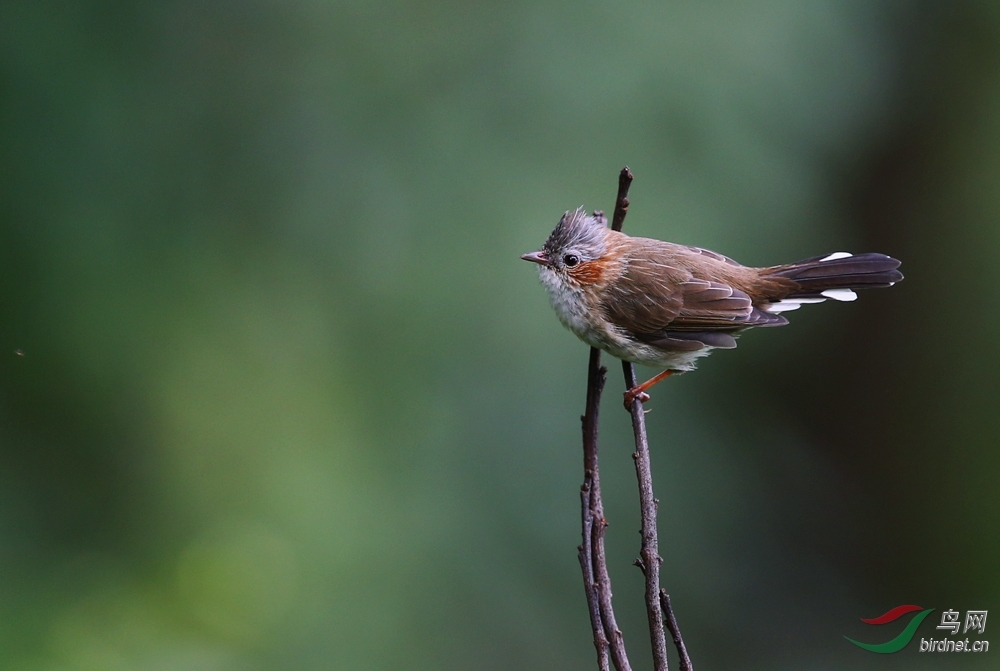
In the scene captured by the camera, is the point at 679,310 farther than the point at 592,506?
Yes

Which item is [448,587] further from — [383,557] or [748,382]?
[748,382]

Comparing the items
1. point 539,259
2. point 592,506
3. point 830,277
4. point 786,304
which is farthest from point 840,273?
point 592,506

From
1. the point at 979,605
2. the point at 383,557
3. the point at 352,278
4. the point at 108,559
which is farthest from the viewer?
the point at 979,605

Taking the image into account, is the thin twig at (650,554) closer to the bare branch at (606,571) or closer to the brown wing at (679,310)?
the bare branch at (606,571)

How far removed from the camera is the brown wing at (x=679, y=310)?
118 inches

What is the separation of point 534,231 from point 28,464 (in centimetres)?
269

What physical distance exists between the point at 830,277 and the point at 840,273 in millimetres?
39

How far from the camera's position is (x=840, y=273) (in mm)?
3084

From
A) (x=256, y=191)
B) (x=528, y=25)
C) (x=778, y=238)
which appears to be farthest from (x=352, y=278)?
(x=778, y=238)

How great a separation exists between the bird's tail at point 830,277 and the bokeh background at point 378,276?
0.95m

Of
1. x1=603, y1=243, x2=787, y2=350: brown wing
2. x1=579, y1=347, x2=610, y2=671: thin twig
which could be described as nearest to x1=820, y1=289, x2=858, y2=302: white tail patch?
x1=603, y1=243, x2=787, y2=350: brown wing

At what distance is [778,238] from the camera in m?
4.39

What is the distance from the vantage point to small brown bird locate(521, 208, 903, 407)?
298 centimetres

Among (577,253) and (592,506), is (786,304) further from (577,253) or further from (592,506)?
(592,506)
